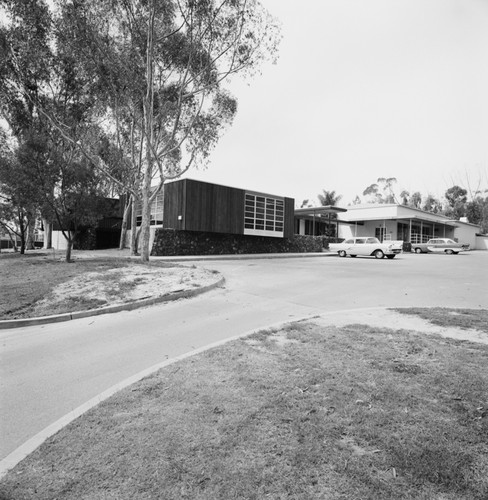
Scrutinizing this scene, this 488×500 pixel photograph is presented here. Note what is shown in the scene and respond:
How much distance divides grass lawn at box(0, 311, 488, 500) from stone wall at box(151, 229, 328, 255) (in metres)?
19.7

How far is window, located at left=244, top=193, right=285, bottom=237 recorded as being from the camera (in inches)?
1066

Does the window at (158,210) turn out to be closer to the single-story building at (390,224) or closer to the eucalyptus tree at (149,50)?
the eucalyptus tree at (149,50)

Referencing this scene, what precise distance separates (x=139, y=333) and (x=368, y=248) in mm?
23182

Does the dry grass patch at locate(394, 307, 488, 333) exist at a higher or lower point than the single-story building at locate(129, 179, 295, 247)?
lower

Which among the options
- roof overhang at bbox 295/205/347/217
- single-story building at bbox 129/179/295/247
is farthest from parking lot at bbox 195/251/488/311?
roof overhang at bbox 295/205/347/217

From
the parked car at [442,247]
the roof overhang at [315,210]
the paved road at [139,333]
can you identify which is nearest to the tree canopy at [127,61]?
the paved road at [139,333]

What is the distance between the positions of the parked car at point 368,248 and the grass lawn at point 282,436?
74.3 feet

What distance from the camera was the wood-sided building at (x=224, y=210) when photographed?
75.2ft

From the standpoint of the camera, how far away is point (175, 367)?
386 cm

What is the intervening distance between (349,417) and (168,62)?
1814cm

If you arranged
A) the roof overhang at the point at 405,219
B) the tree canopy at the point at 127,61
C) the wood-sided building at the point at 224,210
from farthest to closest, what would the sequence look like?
the roof overhang at the point at 405,219, the wood-sided building at the point at 224,210, the tree canopy at the point at 127,61

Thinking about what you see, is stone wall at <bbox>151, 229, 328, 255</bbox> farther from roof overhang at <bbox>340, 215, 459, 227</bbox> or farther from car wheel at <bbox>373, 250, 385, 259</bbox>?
roof overhang at <bbox>340, 215, 459, 227</bbox>

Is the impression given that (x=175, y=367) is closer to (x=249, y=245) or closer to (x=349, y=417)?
(x=349, y=417)

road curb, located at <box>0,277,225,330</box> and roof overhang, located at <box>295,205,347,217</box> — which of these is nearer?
road curb, located at <box>0,277,225,330</box>
